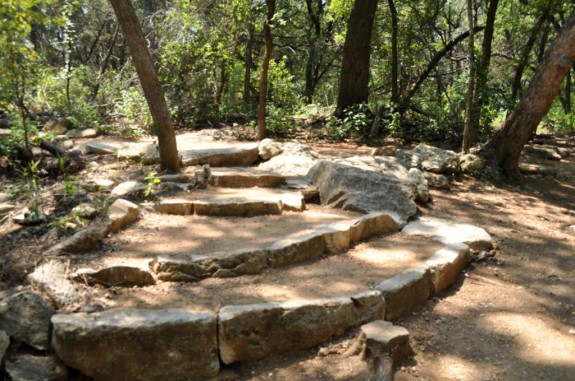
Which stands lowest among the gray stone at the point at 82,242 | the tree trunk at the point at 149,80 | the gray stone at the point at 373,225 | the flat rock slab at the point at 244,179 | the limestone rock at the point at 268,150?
the gray stone at the point at 373,225

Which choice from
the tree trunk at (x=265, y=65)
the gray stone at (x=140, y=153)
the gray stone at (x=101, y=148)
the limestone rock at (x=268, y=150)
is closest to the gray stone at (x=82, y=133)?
the gray stone at (x=101, y=148)

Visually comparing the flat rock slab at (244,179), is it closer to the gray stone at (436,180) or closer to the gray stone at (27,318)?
the gray stone at (436,180)

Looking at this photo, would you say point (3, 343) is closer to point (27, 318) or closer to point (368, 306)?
point (27, 318)

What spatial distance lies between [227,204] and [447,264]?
8.08 feet

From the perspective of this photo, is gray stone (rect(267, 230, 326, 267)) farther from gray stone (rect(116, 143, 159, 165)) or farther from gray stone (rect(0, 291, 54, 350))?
gray stone (rect(116, 143, 159, 165))

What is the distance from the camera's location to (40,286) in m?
3.71

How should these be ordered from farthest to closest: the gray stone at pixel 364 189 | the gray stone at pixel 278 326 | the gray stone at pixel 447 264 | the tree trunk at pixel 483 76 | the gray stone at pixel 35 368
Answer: the tree trunk at pixel 483 76
the gray stone at pixel 364 189
the gray stone at pixel 447 264
the gray stone at pixel 278 326
the gray stone at pixel 35 368

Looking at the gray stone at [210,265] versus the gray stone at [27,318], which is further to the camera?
the gray stone at [210,265]

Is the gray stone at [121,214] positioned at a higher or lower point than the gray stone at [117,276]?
higher

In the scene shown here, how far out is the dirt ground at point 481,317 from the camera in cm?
345

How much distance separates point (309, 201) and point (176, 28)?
606cm

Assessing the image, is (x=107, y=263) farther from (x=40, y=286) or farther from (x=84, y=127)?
(x=84, y=127)

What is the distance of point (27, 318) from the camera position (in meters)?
3.38

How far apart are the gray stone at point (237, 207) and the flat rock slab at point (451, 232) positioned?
162cm
